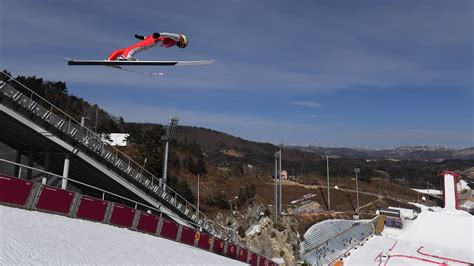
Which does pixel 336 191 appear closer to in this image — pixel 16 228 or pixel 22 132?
pixel 22 132

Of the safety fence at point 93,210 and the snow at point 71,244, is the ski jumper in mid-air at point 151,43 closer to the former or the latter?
the safety fence at point 93,210

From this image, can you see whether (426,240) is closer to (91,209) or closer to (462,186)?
(91,209)

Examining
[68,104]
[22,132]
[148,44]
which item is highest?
[68,104]

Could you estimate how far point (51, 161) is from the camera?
110 ft

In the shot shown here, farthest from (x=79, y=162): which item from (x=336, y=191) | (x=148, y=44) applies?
(x=336, y=191)

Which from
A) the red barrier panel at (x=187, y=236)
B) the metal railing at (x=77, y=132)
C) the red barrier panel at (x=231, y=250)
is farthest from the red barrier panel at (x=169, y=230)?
the red barrier panel at (x=231, y=250)

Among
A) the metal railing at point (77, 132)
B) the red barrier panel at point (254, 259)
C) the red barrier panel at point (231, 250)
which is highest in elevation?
the metal railing at point (77, 132)

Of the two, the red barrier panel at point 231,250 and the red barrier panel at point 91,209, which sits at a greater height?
the red barrier panel at point 91,209

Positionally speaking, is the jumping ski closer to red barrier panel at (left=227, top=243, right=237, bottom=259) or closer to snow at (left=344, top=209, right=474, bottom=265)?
red barrier panel at (left=227, top=243, right=237, bottom=259)

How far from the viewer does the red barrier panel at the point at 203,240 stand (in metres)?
23.5

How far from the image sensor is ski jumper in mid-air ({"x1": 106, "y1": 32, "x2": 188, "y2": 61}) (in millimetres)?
17094

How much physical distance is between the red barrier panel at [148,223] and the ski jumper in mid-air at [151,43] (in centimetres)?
838

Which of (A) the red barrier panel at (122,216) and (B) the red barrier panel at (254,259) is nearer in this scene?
(A) the red barrier panel at (122,216)

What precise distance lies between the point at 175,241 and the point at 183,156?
68431 millimetres
